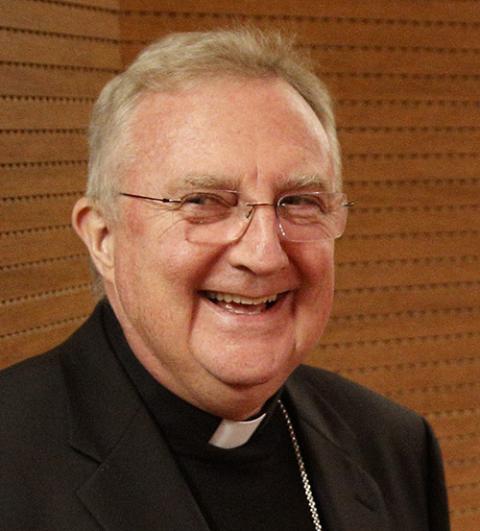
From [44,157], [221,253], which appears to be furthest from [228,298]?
[44,157]

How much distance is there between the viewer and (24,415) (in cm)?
219

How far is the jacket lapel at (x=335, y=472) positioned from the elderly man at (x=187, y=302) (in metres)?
0.10

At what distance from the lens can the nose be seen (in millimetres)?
2111

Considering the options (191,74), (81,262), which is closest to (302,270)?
(191,74)

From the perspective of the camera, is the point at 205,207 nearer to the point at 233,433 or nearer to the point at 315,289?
the point at 315,289

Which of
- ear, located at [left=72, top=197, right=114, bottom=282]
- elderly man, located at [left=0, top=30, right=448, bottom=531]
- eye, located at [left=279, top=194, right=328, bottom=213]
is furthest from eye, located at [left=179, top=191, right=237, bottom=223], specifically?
ear, located at [left=72, top=197, right=114, bottom=282]

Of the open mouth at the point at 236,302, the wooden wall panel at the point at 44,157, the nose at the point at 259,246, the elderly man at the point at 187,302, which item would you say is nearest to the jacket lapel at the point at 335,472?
the elderly man at the point at 187,302

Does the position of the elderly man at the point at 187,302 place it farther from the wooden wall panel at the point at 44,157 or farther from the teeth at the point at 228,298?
the wooden wall panel at the point at 44,157

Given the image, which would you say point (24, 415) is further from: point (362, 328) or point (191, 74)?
point (362, 328)

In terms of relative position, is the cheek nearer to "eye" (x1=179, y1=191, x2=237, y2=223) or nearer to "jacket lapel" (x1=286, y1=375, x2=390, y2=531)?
"eye" (x1=179, y1=191, x2=237, y2=223)

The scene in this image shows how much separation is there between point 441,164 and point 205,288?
11.0ft

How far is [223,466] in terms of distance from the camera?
2393mm

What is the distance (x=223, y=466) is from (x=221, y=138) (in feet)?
2.44

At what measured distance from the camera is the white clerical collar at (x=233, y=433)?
2365mm
